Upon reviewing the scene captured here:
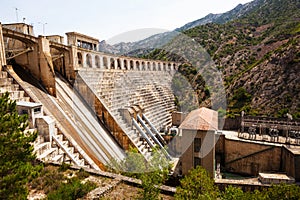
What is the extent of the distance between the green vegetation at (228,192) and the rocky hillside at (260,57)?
2055 cm

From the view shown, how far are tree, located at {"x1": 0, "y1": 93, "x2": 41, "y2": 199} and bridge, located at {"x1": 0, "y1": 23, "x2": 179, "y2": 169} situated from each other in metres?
4.10

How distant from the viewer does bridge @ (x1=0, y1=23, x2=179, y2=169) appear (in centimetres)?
1049

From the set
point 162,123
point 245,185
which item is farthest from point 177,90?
point 245,185

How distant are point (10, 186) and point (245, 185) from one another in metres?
11.4

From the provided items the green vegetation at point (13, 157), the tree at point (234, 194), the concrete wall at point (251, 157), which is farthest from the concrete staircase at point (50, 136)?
the concrete wall at point (251, 157)

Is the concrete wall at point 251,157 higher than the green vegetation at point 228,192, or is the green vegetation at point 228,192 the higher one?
the green vegetation at point 228,192

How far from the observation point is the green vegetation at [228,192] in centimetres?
504

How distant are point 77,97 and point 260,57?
38.3m

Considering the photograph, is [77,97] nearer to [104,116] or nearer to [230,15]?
[104,116]

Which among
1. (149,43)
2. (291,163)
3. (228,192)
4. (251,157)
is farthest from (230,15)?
(228,192)

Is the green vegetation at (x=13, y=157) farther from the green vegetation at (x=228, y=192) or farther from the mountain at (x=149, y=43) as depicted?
the mountain at (x=149, y=43)

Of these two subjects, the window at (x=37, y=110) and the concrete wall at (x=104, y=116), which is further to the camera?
the concrete wall at (x=104, y=116)

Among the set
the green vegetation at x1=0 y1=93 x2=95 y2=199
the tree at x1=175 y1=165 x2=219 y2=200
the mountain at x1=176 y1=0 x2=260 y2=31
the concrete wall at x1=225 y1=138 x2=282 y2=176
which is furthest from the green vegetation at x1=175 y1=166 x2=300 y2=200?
the mountain at x1=176 y1=0 x2=260 y2=31

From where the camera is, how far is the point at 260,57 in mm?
40719
